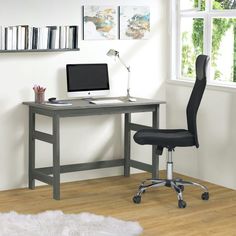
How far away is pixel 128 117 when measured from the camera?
636cm

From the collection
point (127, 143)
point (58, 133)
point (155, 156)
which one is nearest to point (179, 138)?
point (155, 156)

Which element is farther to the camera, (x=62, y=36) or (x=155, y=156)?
(x=155, y=156)

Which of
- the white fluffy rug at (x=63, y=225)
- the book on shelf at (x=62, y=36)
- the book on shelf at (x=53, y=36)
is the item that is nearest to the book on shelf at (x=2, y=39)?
the book on shelf at (x=53, y=36)

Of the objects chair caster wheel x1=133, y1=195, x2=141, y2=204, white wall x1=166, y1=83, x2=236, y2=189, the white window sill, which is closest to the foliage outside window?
the white window sill

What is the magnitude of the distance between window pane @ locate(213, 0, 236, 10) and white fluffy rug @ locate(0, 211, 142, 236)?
7.80 feet

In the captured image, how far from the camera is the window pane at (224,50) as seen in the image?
598 cm

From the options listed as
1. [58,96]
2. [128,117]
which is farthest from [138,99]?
[58,96]

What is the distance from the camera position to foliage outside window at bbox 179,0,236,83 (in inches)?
236

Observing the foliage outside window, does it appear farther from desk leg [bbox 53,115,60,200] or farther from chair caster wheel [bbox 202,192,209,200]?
desk leg [bbox 53,115,60,200]

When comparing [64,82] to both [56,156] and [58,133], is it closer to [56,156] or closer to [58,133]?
[58,133]

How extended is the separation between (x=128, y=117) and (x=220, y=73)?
1009 millimetres

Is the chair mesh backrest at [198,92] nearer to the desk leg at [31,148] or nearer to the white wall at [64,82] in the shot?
the white wall at [64,82]

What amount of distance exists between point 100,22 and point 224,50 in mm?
1226

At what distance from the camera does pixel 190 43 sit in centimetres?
645
